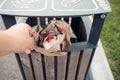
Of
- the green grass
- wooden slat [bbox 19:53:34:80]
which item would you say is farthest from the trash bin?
the green grass

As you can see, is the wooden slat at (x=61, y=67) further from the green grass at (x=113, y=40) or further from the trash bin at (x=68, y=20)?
the green grass at (x=113, y=40)

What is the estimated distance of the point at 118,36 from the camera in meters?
2.45

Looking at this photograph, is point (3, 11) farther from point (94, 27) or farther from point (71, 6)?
point (94, 27)

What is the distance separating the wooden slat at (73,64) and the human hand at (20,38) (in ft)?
0.95

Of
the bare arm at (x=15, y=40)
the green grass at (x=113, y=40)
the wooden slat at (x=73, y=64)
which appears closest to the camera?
the bare arm at (x=15, y=40)

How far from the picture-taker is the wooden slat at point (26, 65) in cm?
139

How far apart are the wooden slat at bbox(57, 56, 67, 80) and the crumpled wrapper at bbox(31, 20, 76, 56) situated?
19cm

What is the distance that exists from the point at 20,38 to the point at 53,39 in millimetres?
153

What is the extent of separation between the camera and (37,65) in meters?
1.42

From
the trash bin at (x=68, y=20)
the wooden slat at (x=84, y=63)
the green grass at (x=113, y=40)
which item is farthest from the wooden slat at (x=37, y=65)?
the green grass at (x=113, y=40)

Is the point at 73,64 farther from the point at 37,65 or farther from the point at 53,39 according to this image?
Answer: the point at 53,39

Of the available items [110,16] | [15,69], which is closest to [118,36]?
[110,16]

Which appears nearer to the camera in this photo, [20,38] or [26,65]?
[20,38]

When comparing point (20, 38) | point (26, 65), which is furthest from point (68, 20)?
point (20, 38)
